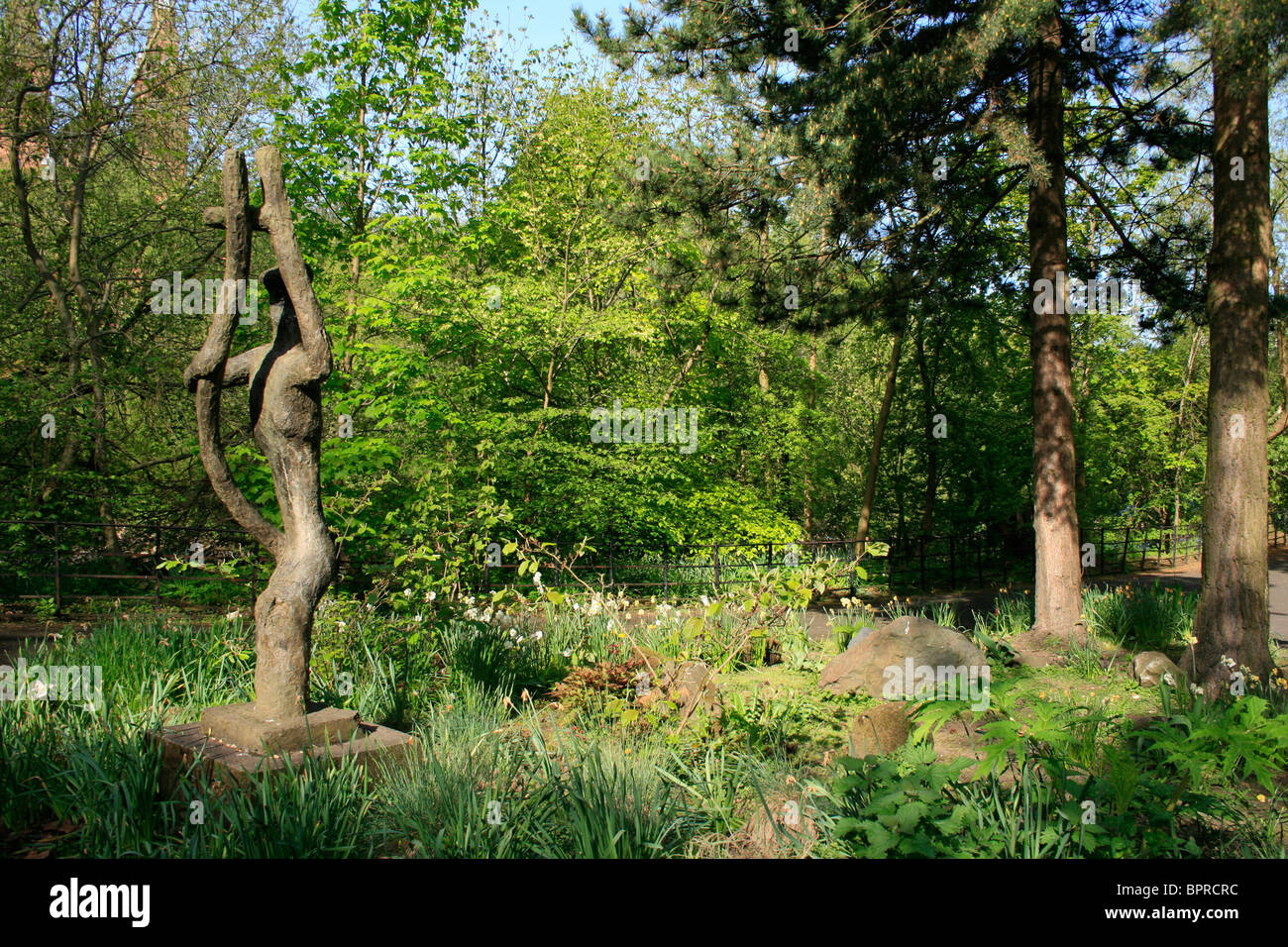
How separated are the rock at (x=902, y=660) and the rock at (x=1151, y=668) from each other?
4.34 feet

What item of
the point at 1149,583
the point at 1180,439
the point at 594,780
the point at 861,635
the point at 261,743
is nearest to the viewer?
the point at 594,780

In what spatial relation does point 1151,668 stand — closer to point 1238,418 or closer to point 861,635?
point 1238,418

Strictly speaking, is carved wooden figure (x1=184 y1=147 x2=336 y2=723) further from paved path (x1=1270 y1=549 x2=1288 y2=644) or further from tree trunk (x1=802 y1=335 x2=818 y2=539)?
A: tree trunk (x1=802 y1=335 x2=818 y2=539)

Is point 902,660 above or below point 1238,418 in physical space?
below

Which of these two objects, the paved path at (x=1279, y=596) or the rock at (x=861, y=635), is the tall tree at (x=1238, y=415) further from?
the paved path at (x=1279, y=596)

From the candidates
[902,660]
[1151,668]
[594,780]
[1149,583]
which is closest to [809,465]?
[1149,583]

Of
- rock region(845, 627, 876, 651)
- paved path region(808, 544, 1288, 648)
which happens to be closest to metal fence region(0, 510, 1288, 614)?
paved path region(808, 544, 1288, 648)

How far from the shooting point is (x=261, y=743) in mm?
4121

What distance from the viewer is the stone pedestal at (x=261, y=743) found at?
3975 millimetres

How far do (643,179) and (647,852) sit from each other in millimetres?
7899

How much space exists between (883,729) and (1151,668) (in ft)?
11.6

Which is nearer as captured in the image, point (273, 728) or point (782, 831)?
point (782, 831)

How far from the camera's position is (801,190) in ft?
27.1

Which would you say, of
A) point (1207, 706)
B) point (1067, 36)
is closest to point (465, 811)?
point (1207, 706)
